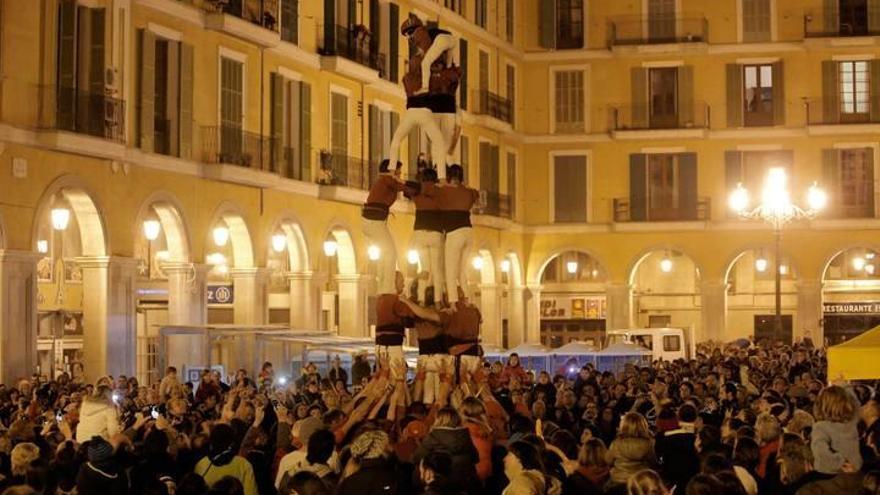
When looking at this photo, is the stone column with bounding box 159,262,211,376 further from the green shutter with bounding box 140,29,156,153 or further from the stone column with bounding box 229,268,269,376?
the green shutter with bounding box 140,29,156,153

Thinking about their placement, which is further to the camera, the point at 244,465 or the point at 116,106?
the point at 116,106

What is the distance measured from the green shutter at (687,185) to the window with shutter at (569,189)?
2989 millimetres

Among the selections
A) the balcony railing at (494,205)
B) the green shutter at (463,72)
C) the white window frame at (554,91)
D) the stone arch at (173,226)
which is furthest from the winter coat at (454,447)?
the white window frame at (554,91)

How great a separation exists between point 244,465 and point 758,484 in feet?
12.1

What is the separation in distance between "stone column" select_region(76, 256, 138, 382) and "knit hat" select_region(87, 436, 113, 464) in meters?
17.3

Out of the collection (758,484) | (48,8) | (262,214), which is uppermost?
(48,8)

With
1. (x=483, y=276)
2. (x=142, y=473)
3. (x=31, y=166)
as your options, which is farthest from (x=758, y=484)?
(x=483, y=276)

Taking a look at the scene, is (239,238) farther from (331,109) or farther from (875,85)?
(875,85)

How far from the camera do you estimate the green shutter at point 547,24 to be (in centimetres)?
5053

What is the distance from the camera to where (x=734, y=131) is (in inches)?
1929

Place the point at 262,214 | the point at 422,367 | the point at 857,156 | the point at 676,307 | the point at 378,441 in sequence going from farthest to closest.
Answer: the point at 676,307, the point at 857,156, the point at 262,214, the point at 422,367, the point at 378,441

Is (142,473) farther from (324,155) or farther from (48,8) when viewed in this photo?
(324,155)

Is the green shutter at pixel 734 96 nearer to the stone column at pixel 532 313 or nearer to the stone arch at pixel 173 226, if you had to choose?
the stone column at pixel 532 313

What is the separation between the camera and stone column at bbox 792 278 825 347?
4866 centimetres
